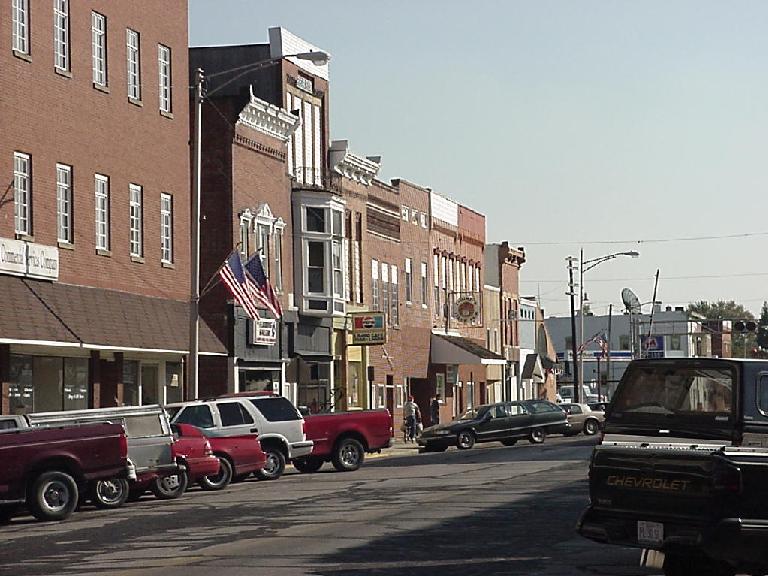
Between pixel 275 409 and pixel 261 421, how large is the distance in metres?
0.76

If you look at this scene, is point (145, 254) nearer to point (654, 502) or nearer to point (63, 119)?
point (63, 119)

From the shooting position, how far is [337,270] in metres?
52.7

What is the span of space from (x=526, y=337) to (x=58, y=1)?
60678 millimetres

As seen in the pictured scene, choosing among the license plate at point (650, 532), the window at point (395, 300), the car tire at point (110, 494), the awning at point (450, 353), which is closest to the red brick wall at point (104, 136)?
the car tire at point (110, 494)

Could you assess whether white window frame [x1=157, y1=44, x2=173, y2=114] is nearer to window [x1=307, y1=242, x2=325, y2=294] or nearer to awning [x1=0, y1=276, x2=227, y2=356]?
awning [x1=0, y1=276, x2=227, y2=356]

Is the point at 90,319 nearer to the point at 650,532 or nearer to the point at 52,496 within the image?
the point at 52,496

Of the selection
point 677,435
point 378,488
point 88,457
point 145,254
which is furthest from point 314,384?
point 677,435

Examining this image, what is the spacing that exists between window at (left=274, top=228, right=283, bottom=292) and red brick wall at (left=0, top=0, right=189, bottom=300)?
676 cm

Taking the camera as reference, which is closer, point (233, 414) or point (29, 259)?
point (233, 414)

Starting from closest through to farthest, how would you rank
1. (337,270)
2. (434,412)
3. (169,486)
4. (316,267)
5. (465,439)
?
(169,486) < (316,267) < (465,439) < (337,270) < (434,412)

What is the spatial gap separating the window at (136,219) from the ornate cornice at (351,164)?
51.6ft

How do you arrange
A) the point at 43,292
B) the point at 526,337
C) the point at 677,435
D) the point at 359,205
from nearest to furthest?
1. the point at 677,435
2. the point at 43,292
3. the point at 359,205
4. the point at 526,337

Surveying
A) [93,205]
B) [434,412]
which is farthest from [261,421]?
[434,412]

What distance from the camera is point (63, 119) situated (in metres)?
36.0
